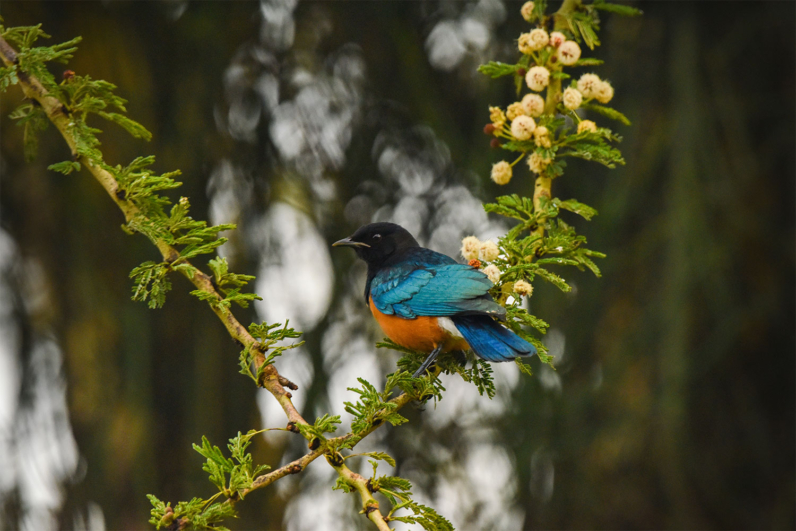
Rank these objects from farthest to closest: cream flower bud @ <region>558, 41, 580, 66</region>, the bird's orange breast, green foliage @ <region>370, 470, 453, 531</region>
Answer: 1. the bird's orange breast
2. cream flower bud @ <region>558, 41, 580, 66</region>
3. green foliage @ <region>370, 470, 453, 531</region>

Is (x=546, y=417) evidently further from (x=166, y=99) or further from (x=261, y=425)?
(x=166, y=99)

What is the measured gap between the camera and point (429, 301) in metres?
2.88

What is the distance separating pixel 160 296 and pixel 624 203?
3.71m

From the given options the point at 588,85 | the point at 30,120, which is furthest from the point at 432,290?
the point at 30,120

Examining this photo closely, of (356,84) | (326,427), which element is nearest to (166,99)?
(356,84)

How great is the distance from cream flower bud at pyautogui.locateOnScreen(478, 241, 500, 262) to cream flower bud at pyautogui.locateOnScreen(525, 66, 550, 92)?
19.9 inches

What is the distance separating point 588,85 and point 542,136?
218mm

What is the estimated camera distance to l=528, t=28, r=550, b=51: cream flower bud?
238 centimetres

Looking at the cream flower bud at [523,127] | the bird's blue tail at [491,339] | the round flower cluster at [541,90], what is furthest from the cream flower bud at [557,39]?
the bird's blue tail at [491,339]

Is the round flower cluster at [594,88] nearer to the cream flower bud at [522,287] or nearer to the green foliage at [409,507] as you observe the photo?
the cream flower bud at [522,287]

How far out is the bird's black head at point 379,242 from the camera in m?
3.38

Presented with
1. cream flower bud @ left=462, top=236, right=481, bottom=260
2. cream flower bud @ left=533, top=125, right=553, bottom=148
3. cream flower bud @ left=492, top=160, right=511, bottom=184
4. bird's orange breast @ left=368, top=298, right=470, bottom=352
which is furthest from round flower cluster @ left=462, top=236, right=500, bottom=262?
bird's orange breast @ left=368, top=298, right=470, bottom=352

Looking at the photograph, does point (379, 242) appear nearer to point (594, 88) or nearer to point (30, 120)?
point (594, 88)

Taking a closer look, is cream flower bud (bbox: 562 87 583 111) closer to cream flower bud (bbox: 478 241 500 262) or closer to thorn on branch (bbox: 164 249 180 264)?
cream flower bud (bbox: 478 241 500 262)
